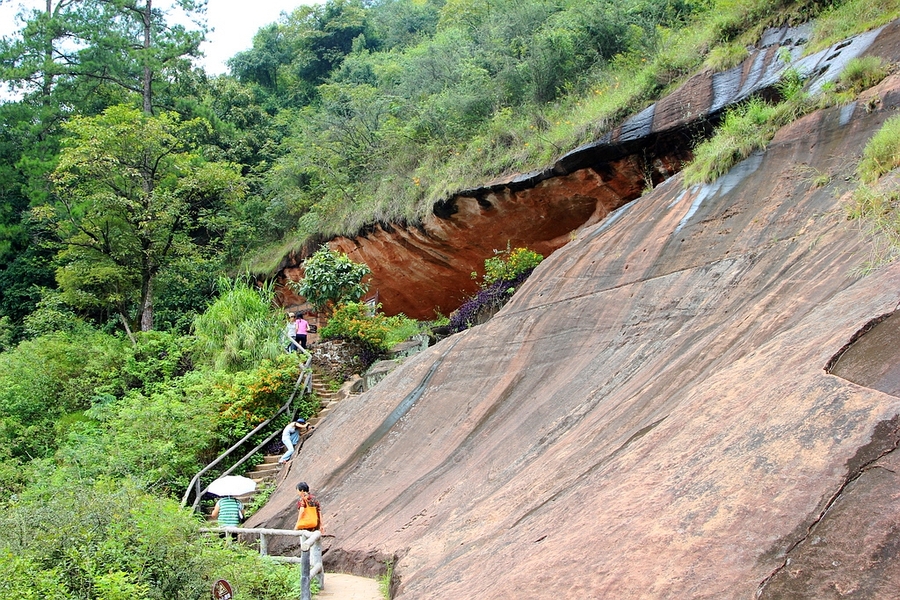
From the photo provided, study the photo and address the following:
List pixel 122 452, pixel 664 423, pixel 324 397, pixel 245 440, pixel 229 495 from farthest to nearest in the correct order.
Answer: pixel 324 397 < pixel 245 440 < pixel 122 452 < pixel 229 495 < pixel 664 423

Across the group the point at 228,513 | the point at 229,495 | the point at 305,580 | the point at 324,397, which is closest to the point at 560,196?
the point at 324,397

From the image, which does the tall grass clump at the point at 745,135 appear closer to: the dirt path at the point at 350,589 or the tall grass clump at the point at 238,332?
the dirt path at the point at 350,589

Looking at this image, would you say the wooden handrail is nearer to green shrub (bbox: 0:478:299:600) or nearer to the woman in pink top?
the woman in pink top

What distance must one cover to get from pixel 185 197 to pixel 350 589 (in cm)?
1722

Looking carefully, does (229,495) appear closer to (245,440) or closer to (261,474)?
(261,474)

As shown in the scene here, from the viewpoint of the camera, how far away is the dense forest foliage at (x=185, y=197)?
8070 mm

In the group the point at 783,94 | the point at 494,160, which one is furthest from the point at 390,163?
the point at 783,94

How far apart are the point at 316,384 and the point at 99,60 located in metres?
16.3

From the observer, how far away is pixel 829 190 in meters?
7.42

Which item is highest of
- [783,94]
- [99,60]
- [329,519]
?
[99,60]

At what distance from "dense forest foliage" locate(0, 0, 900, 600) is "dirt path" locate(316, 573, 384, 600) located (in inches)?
16.4

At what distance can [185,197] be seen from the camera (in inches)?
862

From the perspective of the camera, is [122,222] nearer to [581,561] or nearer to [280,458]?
[280,458]

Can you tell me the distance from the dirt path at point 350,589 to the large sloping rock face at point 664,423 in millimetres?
221
